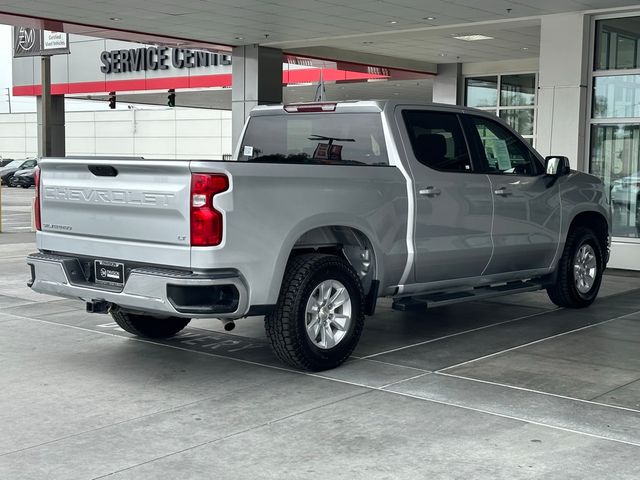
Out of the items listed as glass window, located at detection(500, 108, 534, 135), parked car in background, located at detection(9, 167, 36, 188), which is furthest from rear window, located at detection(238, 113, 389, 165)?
parked car in background, located at detection(9, 167, 36, 188)

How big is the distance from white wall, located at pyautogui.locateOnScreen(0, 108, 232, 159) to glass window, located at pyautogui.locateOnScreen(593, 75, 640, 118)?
130 feet

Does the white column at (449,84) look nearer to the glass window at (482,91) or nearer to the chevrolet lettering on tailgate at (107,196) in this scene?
the glass window at (482,91)

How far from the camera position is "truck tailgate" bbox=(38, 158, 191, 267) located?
5945 millimetres

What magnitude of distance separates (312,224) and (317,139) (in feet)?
4.78

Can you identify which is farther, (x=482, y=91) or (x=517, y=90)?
(x=482, y=91)

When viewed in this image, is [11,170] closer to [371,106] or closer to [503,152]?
[503,152]

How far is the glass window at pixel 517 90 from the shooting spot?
75.2ft

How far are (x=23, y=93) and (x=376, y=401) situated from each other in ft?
96.0

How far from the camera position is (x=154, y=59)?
2786 cm

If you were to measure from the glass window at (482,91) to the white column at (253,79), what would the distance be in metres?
6.24

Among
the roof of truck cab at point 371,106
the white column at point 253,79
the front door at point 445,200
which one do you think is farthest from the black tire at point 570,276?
the white column at point 253,79

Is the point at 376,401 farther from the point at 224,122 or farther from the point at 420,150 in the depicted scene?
the point at 224,122

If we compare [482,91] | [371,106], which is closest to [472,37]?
[482,91]

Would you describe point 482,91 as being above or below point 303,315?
above
